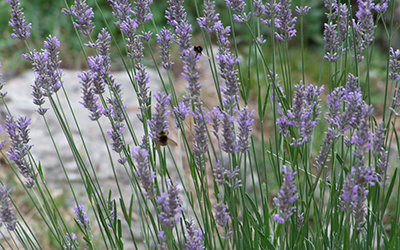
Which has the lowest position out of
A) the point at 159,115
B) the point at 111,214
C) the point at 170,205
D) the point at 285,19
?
the point at 170,205

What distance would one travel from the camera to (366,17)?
1.47 m

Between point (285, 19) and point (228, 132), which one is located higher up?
point (285, 19)

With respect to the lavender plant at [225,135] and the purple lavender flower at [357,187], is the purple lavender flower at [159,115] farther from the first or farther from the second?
the purple lavender flower at [357,187]

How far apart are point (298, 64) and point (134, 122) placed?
89.6 inches

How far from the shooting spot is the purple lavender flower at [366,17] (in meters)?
1.39

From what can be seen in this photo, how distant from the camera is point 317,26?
19.0 ft

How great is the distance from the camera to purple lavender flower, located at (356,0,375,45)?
1.39 m

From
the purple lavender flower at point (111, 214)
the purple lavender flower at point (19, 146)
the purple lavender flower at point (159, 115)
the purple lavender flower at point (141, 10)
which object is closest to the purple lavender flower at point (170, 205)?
the purple lavender flower at point (159, 115)

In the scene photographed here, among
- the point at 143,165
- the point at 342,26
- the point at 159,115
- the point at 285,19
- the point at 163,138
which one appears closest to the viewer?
the point at 143,165

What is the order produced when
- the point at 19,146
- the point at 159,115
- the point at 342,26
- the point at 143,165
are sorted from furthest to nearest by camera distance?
the point at 342,26 < the point at 19,146 < the point at 159,115 < the point at 143,165

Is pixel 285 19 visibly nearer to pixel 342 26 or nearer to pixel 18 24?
pixel 342 26

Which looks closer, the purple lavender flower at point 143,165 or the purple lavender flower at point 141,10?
the purple lavender flower at point 143,165

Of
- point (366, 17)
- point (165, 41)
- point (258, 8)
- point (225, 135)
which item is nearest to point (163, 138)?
point (225, 135)

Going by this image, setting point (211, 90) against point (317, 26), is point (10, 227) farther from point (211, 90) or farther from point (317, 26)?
point (317, 26)
